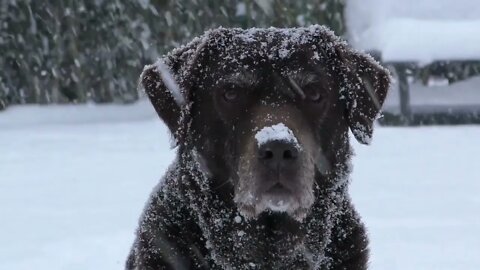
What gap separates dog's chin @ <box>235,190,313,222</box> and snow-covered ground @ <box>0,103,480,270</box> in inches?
63.1

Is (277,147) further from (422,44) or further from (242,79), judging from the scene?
(422,44)

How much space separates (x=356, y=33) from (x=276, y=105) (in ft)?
23.2

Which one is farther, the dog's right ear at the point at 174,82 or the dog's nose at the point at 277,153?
the dog's right ear at the point at 174,82

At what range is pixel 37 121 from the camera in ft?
32.2

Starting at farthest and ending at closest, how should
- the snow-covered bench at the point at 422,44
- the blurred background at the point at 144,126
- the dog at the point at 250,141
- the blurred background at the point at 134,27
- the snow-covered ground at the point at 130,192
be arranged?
1. the blurred background at the point at 134,27
2. the snow-covered bench at the point at 422,44
3. the blurred background at the point at 144,126
4. the snow-covered ground at the point at 130,192
5. the dog at the point at 250,141

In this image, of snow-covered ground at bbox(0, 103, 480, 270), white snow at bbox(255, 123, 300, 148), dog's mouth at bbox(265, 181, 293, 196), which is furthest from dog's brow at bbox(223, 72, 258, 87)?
snow-covered ground at bbox(0, 103, 480, 270)

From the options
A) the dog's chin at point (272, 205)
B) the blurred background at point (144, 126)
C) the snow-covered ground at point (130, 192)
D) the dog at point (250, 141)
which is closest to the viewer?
the dog's chin at point (272, 205)

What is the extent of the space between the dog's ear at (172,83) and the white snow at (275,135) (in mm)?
405

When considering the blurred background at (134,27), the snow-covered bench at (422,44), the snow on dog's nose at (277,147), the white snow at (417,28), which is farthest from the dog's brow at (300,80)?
the blurred background at (134,27)

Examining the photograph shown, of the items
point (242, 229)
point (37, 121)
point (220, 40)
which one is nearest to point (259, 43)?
point (220, 40)

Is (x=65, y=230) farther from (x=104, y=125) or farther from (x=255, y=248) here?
(x=104, y=125)

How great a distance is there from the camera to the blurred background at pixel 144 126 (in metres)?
5.04

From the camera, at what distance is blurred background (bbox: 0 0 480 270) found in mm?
5035

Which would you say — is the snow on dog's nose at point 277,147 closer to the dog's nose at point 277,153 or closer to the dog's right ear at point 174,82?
the dog's nose at point 277,153
